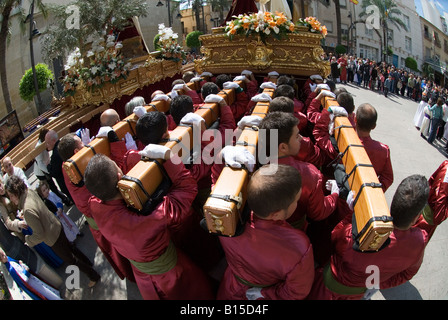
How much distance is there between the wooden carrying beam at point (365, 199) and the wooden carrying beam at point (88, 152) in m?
2.27

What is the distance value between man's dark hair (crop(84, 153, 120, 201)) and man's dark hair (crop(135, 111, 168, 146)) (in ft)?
1.86

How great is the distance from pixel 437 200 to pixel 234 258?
160cm

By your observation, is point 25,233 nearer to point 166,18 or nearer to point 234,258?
point 234,258

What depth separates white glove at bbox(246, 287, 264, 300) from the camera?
1.75 meters

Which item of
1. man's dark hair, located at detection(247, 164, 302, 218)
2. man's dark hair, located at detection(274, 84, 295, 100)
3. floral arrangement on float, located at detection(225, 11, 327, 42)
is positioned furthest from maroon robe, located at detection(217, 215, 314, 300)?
floral arrangement on float, located at detection(225, 11, 327, 42)

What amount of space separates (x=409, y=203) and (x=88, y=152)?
257 cm

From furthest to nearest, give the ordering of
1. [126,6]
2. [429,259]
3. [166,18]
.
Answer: [166,18], [126,6], [429,259]

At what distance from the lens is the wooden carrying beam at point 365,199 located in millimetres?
1507

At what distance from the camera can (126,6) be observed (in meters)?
14.5

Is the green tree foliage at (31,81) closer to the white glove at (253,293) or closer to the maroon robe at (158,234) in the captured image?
the maroon robe at (158,234)

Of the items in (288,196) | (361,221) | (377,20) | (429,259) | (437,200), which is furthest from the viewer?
(377,20)

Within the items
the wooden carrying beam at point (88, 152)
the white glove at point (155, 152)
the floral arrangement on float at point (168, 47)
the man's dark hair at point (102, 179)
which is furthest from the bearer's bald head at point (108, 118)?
the floral arrangement on float at point (168, 47)

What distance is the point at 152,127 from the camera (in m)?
2.37
